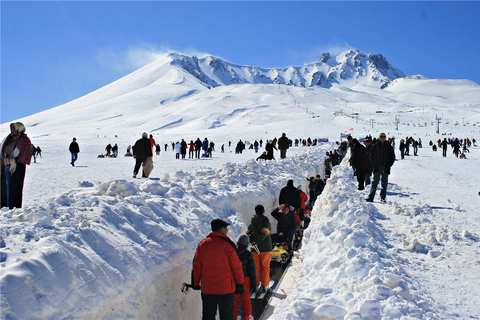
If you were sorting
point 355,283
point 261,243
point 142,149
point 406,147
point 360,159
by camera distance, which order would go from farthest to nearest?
point 406,147 → point 142,149 → point 360,159 → point 261,243 → point 355,283

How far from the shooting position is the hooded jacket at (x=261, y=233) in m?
6.24

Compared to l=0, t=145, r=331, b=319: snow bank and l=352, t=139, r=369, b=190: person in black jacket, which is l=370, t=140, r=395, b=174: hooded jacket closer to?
l=352, t=139, r=369, b=190: person in black jacket

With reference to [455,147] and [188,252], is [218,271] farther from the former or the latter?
[455,147]

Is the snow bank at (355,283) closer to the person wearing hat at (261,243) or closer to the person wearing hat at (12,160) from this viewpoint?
the person wearing hat at (261,243)

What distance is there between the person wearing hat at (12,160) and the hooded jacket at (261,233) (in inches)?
143

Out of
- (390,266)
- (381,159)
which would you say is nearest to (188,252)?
(390,266)

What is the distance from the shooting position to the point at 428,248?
5.47 meters

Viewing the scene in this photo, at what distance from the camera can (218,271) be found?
4.34m

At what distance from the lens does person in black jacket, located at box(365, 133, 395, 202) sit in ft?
28.9

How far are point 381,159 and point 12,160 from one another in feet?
23.9

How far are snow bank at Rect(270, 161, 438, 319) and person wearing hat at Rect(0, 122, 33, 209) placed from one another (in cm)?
457

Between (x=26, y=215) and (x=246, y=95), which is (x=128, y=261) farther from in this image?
(x=246, y=95)

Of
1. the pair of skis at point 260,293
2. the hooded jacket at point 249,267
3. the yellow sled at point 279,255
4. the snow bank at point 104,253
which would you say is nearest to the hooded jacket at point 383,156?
the yellow sled at point 279,255

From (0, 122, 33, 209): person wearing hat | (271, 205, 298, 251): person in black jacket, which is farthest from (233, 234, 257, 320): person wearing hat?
(0, 122, 33, 209): person wearing hat
